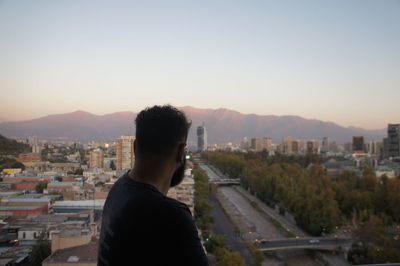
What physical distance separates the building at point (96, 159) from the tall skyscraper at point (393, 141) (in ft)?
44.2

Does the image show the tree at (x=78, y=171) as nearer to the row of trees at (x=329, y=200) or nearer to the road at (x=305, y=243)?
the road at (x=305, y=243)

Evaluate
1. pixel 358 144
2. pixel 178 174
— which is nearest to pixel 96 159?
pixel 178 174

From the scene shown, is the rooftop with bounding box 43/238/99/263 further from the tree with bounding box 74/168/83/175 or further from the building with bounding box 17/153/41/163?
the tree with bounding box 74/168/83/175

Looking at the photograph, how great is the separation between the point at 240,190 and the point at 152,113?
1190cm

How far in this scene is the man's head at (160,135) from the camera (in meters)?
0.36

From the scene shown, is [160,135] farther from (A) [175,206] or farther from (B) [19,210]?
(B) [19,210]

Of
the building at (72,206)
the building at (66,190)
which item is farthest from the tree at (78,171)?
the building at (72,206)

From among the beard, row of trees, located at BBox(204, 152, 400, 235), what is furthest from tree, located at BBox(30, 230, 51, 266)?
row of trees, located at BBox(204, 152, 400, 235)

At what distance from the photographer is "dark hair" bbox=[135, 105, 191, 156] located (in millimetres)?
359

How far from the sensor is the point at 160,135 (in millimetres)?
358

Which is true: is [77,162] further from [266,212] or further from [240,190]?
[240,190]

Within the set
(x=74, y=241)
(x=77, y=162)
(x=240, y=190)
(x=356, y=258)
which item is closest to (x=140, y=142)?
(x=74, y=241)

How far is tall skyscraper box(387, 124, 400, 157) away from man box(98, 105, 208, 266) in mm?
18045

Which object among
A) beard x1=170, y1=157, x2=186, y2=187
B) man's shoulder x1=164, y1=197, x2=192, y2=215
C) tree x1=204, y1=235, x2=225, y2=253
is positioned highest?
beard x1=170, y1=157, x2=186, y2=187
